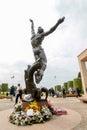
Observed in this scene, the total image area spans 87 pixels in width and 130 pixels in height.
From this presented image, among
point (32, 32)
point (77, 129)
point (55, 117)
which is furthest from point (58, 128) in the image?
point (32, 32)

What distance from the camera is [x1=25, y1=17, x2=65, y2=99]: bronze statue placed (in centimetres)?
932

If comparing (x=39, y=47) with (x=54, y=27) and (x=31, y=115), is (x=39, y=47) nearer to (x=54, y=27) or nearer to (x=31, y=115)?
(x=54, y=27)

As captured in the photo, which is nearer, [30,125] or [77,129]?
[77,129]

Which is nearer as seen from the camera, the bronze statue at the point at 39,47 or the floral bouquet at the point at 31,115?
the floral bouquet at the point at 31,115

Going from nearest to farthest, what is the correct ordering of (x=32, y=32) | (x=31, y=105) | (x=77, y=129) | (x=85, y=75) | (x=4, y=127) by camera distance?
(x=77, y=129) → (x=4, y=127) → (x=31, y=105) → (x=32, y=32) → (x=85, y=75)

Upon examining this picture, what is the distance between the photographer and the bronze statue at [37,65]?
30.6 ft

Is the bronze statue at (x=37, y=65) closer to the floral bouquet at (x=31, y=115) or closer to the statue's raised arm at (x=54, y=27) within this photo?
the statue's raised arm at (x=54, y=27)

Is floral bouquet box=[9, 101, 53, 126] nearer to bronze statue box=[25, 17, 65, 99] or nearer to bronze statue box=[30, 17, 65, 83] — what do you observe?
bronze statue box=[25, 17, 65, 99]

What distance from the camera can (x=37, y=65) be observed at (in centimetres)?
930

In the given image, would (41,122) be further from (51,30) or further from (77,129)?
(51,30)

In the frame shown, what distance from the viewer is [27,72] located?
976 cm

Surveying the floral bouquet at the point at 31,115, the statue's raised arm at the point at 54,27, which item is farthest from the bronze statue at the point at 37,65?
the floral bouquet at the point at 31,115

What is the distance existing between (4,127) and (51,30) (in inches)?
181

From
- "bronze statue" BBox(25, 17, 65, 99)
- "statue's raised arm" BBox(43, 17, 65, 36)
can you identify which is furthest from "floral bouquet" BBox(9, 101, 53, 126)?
"statue's raised arm" BBox(43, 17, 65, 36)
